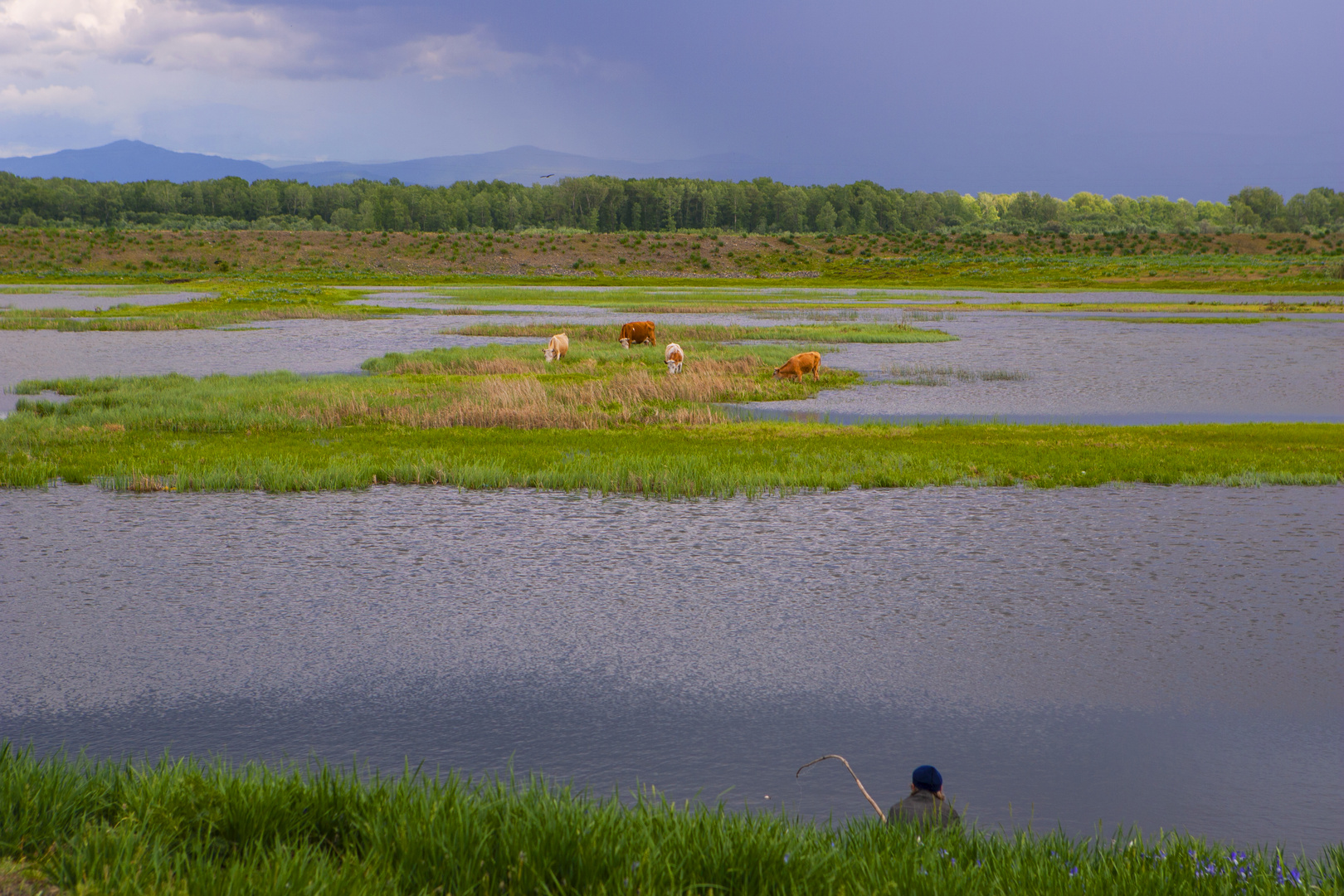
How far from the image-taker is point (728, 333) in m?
56.3

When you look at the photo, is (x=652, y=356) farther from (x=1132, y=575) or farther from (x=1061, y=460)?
(x=1132, y=575)

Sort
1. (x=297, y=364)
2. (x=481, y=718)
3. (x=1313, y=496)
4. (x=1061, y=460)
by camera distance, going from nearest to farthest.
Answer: (x=481, y=718), (x=1313, y=496), (x=1061, y=460), (x=297, y=364)

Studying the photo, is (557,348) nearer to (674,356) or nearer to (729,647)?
(674,356)

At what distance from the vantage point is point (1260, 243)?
14250 centimetres

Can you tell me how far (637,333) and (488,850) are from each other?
45700mm

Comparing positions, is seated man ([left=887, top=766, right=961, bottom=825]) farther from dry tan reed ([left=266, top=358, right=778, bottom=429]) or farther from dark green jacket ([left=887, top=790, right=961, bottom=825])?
dry tan reed ([left=266, top=358, right=778, bottom=429])

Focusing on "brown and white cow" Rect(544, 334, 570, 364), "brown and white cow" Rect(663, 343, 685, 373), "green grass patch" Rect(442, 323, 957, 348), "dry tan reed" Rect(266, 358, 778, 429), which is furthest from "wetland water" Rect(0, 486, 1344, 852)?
"green grass patch" Rect(442, 323, 957, 348)

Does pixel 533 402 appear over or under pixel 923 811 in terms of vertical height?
under

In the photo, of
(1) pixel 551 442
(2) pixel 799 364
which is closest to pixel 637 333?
(2) pixel 799 364

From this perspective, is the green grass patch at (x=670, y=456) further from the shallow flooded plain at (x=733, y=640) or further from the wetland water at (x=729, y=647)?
the wetland water at (x=729, y=647)

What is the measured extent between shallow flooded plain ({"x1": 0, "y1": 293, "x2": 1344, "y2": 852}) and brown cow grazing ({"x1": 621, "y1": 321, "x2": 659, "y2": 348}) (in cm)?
2964

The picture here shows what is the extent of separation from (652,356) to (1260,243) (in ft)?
420

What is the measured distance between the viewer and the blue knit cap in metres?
7.75

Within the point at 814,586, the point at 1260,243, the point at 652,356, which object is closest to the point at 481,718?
the point at 814,586
